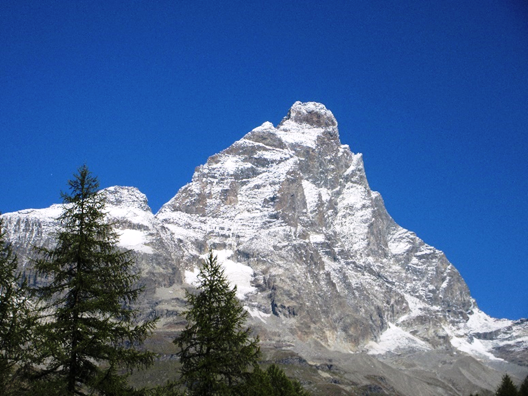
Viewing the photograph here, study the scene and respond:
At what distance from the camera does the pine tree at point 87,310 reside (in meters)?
25.0

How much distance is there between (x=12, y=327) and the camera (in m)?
24.8

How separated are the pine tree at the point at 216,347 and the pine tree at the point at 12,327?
6922 mm

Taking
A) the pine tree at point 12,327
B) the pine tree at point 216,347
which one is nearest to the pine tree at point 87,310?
the pine tree at point 12,327

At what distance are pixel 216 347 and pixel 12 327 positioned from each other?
28.0 feet

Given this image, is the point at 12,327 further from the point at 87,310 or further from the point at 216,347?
the point at 216,347

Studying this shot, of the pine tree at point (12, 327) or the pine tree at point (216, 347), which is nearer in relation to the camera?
the pine tree at point (12, 327)

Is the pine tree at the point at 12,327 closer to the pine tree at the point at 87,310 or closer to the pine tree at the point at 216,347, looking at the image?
the pine tree at the point at 87,310

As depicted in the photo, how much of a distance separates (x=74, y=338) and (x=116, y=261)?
3.15m

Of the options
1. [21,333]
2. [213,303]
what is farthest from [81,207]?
[213,303]

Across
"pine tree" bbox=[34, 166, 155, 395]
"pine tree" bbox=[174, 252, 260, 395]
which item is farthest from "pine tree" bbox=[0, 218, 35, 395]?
"pine tree" bbox=[174, 252, 260, 395]

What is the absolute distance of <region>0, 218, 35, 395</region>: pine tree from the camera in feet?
79.5

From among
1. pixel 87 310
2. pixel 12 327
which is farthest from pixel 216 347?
pixel 12 327

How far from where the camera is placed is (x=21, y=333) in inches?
966

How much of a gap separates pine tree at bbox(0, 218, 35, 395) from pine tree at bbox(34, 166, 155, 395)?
59 cm
